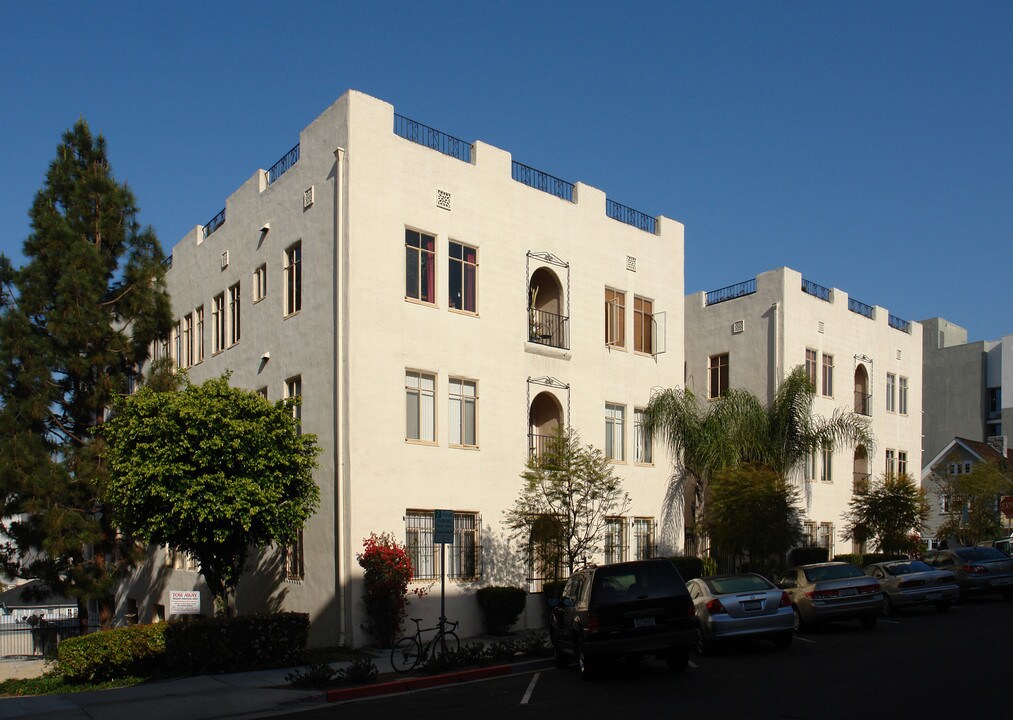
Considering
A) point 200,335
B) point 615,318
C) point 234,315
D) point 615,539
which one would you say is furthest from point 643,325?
point 200,335

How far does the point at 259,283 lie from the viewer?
26.9 metres

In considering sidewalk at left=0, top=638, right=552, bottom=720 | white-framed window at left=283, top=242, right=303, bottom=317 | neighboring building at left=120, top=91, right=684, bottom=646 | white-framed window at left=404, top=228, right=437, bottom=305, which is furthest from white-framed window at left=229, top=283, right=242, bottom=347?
sidewalk at left=0, top=638, right=552, bottom=720

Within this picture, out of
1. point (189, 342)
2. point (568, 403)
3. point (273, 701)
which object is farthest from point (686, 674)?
point (189, 342)

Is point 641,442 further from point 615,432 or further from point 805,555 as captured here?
point 805,555

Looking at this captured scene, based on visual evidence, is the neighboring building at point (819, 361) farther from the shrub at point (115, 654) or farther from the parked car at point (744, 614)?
the shrub at point (115, 654)

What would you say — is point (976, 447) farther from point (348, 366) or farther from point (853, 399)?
point (348, 366)

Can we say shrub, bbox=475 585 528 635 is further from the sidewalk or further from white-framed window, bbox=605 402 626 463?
white-framed window, bbox=605 402 626 463

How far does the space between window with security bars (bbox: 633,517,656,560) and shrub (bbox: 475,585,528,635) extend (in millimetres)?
6179

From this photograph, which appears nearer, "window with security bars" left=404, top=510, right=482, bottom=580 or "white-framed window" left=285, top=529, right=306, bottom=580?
"window with security bars" left=404, top=510, right=482, bottom=580

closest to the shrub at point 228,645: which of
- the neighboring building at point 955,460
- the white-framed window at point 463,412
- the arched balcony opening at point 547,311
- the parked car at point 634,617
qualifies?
the parked car at point 634,617

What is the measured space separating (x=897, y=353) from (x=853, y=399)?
186 inches

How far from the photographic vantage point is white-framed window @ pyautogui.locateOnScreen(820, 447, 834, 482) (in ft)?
122

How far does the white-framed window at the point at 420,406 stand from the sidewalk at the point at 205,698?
687 centimetres

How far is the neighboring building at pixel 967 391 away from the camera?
71.8 m
